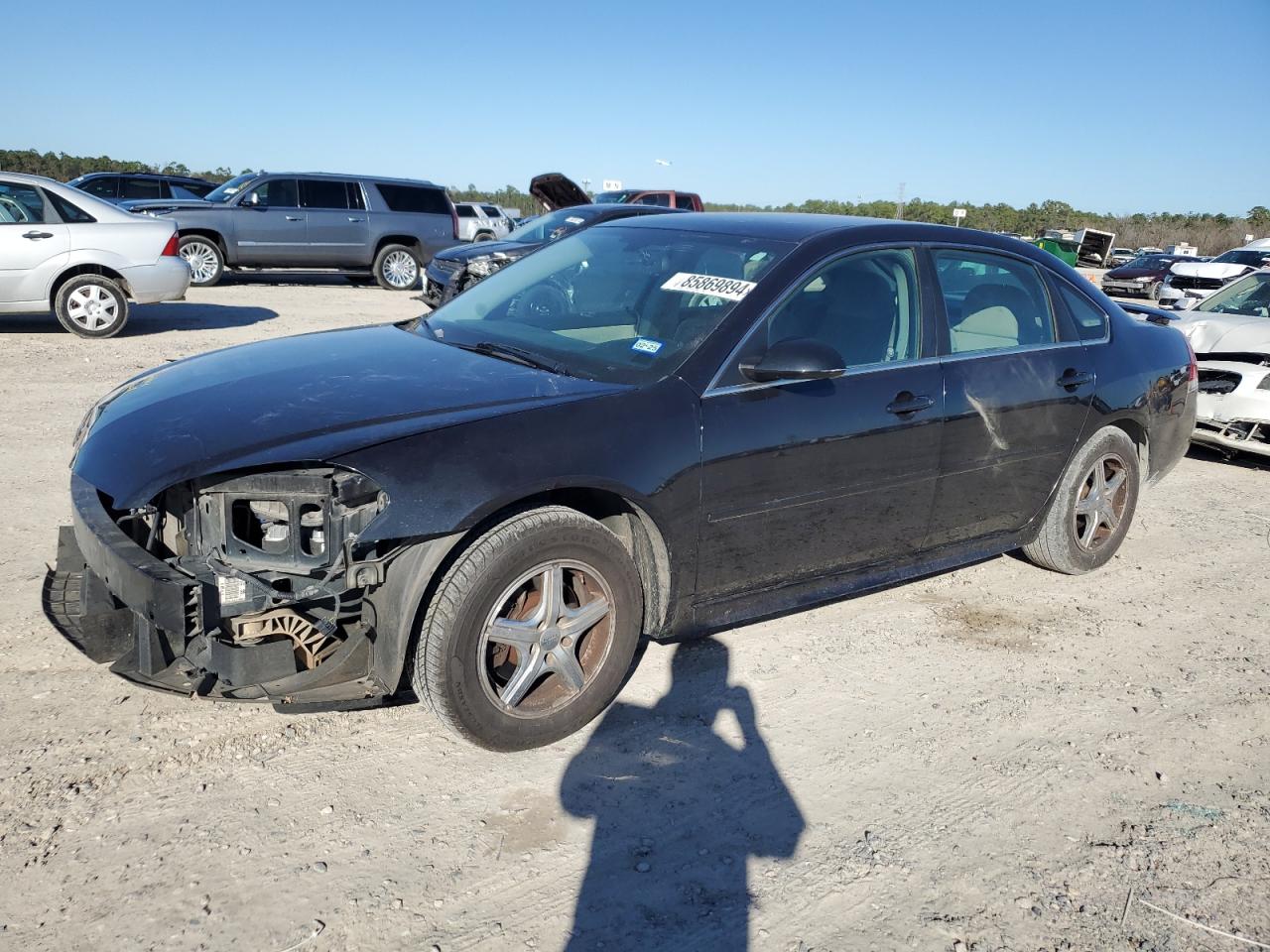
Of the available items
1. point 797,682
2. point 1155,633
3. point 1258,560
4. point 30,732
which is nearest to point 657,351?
point 797,682

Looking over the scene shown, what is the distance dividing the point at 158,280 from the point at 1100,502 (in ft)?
32.1

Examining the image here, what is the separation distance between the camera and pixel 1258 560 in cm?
573

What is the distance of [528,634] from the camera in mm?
3252

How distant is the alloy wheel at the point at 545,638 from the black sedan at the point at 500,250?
9.24 m

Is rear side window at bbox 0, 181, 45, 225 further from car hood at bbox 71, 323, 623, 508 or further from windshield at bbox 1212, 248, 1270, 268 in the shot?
windshield at bbox 1212, 248, 1270, 268

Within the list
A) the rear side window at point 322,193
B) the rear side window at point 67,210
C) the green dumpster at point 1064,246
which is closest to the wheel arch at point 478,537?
the rear side window at point 67,210

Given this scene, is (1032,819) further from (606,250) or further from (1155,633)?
(606,250)

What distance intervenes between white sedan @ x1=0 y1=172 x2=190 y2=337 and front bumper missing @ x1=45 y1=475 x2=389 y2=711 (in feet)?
27.9

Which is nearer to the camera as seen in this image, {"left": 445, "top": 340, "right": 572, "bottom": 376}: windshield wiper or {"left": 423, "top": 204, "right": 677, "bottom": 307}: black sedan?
{"left": 445, "top": 340, "right": 572, "bottom": 376}: windshield wiper

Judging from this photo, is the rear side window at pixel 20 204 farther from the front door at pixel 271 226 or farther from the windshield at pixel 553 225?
the front door at pixel 271 226

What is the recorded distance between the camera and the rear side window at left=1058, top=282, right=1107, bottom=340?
498 centimetres

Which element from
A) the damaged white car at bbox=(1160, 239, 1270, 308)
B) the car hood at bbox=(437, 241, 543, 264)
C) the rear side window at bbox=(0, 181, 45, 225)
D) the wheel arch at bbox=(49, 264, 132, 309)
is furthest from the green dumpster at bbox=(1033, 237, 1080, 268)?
the rear side window at bbox=(0, 181, 45, 225)

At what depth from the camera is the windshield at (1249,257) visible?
2131 centimetres

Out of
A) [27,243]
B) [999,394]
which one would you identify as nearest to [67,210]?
[27,243]
